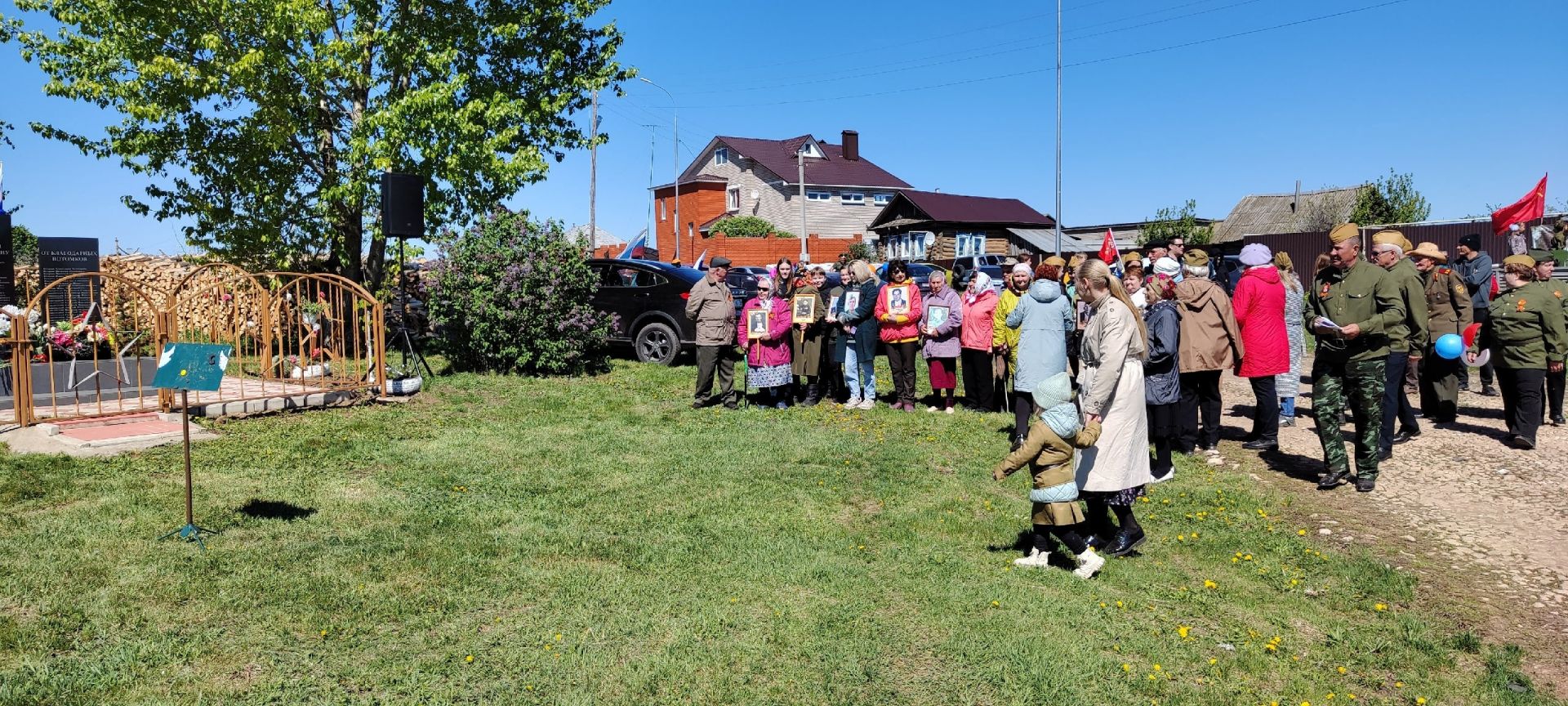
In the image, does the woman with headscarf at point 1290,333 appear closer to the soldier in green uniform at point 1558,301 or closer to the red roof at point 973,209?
the soldier in green uniform at point 1558,301

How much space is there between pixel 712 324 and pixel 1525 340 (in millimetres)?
7364

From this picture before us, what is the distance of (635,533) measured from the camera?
6105 mm

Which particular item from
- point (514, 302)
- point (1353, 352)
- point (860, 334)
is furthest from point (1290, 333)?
point (514, 302)

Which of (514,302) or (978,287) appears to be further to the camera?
(514,302)

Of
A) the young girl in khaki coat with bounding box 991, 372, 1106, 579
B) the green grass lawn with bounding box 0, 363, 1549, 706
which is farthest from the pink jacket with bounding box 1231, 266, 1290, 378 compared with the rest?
the young girl in khaki coat with bounding box 991, 372, 1106, 579

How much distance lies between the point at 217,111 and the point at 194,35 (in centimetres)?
117

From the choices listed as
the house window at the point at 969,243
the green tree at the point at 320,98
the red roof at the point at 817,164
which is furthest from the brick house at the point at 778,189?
the green tree at the point at 320,98

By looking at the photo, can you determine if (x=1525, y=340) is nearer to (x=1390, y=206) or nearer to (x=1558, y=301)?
(x=1558, y=301)

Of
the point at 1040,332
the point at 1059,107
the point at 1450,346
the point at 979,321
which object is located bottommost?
the point at 1450,346

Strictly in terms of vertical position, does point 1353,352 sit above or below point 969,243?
below

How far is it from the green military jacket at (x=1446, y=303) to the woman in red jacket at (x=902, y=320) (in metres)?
5.07

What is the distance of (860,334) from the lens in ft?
36.1

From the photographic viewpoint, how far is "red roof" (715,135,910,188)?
56094 millimetres

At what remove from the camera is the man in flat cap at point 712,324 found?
1088 centimetres
